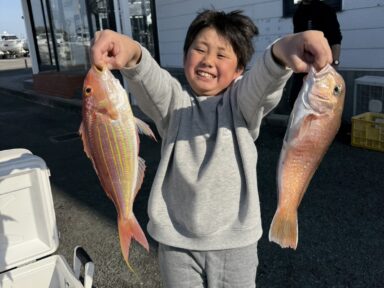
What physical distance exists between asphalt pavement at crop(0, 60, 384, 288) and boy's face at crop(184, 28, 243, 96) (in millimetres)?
1787

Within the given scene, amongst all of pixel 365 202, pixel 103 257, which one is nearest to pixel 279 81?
pixel 103 257

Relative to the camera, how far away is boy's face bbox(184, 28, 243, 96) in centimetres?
177

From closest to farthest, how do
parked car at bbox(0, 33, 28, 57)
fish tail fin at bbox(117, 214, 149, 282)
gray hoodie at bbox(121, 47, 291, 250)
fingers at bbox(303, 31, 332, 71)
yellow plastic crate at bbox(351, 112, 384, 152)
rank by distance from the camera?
fingers at bbox(303, 31, 332, 71)
fish tail fin at bbox(117, 214, 149, 282)
gray hoodie at bbox(121, 47, 291, 250)
yellow plastic crate at bbox(351, 112, 384, 152)
parked car at bbox(0, 33, 28, 57)

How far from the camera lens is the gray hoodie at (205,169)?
1.75m

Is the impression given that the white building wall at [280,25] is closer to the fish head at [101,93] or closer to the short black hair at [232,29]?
the short black hair at [232,29]

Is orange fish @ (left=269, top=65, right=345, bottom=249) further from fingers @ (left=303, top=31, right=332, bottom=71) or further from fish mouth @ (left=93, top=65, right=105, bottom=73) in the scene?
fish mouth @ (left=93, top=65, right=105, bottom=73)

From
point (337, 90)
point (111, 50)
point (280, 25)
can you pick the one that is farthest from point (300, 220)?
point (280, 25)

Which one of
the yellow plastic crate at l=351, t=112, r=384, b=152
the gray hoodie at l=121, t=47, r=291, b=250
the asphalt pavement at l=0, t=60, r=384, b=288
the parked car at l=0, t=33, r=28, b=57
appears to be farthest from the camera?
the parked car at l=0, t=33, r=28, b=57

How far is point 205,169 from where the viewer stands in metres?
1.75

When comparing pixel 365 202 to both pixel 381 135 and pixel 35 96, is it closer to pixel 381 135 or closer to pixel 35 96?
pixel 381 135

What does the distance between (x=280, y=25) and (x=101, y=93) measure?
248 inches

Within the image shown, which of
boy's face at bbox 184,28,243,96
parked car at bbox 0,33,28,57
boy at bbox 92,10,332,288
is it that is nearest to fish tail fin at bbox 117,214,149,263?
boy at bbox 92,10,332,288

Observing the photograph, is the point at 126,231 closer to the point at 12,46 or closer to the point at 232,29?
the point at 232,29

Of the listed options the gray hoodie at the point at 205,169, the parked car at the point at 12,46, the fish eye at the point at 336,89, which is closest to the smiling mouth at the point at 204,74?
the gray hoodie at the point at 205,169
